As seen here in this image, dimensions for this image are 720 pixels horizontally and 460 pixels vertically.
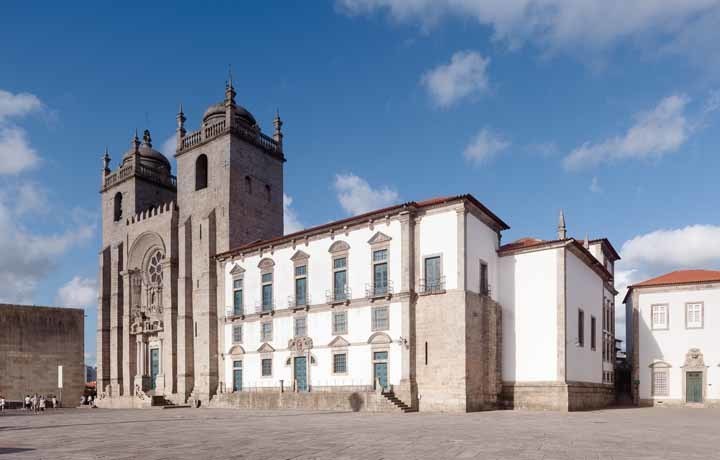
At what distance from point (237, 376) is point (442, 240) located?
675 inches

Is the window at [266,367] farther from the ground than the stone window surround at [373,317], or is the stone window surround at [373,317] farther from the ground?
the stone window surround at [373,317]

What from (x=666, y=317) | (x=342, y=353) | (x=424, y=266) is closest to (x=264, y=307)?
(x=342, y=353)

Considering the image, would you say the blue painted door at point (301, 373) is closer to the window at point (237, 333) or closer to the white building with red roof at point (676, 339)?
the window at point (237, 333)

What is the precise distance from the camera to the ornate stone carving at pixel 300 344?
106 ft

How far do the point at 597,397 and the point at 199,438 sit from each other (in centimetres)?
2563

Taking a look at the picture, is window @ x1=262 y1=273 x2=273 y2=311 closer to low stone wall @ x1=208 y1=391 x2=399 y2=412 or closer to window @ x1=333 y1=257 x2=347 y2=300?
low stone wall @ x1=208 y1=391 x2=399 y2=412

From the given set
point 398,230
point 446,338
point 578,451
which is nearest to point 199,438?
point 578,451

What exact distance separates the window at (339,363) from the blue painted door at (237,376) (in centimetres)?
→ 836

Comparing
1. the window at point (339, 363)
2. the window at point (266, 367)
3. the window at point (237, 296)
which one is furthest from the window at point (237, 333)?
the window at point (339, 363)

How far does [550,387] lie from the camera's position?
27578mm

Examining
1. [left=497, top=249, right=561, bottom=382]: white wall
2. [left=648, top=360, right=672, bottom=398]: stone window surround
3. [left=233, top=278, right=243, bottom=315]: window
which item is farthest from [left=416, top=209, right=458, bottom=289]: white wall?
[left=648, top=360, right=672, bottom=398]: stone window surround

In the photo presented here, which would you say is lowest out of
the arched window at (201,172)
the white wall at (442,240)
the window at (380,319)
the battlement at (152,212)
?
the window at (380,319)

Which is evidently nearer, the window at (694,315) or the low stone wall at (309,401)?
the low stone wall at (309,401)

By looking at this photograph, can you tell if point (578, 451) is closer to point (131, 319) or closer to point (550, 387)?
point (550, 387)
